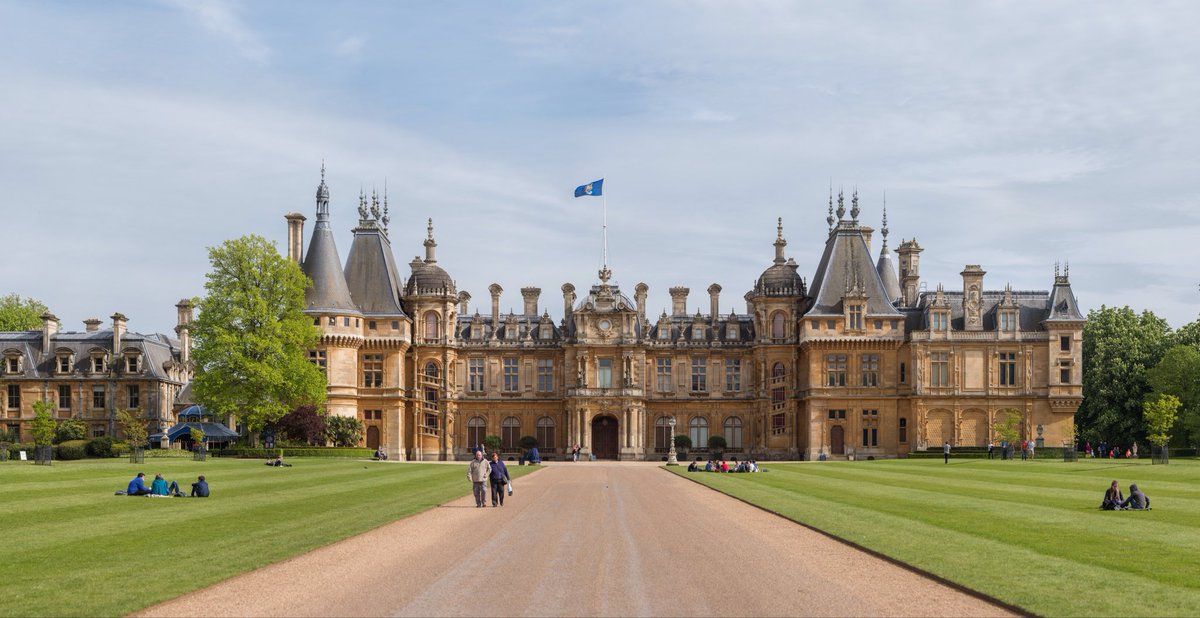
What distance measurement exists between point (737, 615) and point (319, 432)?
73126 millimetres

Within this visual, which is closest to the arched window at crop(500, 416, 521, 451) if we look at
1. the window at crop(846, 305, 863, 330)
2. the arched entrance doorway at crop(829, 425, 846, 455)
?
the arched entrance doorway at crop(829, 425, 846, 455)

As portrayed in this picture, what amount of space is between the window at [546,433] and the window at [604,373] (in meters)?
6.31

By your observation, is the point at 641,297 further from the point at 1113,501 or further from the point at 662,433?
the point at 1113,501

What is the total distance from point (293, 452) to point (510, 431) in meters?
26.8

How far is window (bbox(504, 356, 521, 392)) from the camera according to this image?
103 meters

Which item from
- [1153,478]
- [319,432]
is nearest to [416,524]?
[1153,478]

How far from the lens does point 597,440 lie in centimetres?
10094

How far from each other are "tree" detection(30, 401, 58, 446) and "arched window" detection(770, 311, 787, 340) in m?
58.8

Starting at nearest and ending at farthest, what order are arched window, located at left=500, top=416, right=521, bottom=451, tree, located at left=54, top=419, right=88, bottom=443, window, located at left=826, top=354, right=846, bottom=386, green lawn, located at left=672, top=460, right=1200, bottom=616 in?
green lawn, located at left=672, top=460, right=1200, bottom=616 < tree, located at left=54, top=419, right=88, bottom=443 < window, located at left=826, top=354, right=846, bottom=386 < arched window, located at left=500, top=416, right=521, bottom=451

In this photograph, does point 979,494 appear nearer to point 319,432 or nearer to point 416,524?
point 416,524

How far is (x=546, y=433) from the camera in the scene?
338ft

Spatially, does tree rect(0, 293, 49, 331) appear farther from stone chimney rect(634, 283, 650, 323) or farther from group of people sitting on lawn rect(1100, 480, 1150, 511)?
group of people sitting on lawn rect(1100, 480, 1150, 511)

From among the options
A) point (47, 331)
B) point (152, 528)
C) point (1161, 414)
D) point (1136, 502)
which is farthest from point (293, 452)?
point (1161, 414)

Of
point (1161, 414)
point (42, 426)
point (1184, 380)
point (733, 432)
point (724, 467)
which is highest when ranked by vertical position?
point (1184, 380)
